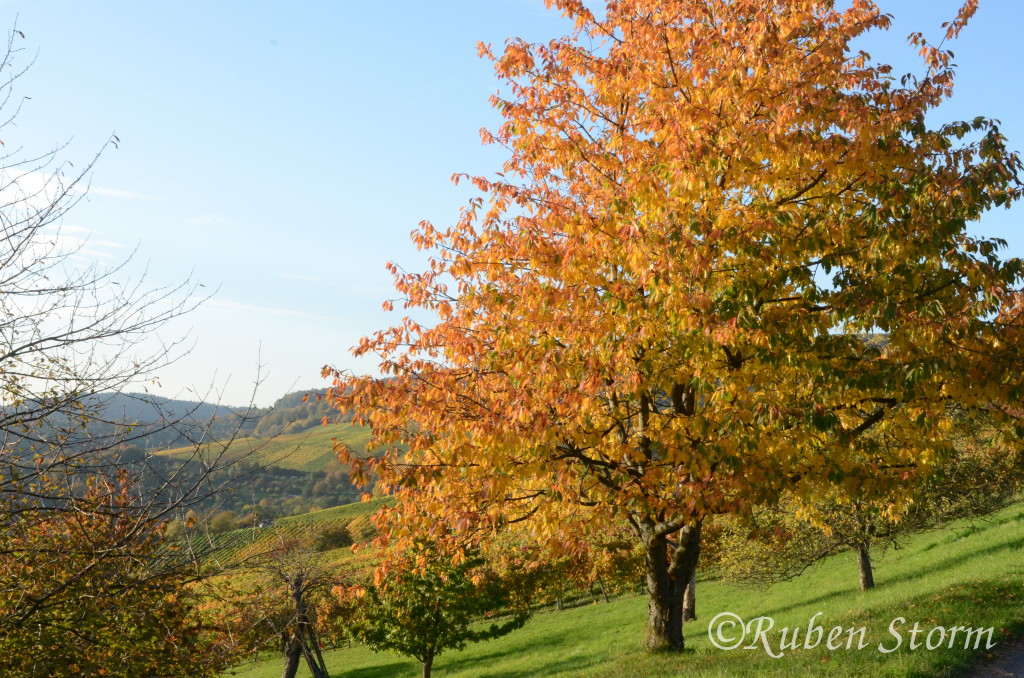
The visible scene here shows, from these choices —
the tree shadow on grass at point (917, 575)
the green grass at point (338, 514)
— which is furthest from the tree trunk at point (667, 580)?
the green grass at point (338, 514)

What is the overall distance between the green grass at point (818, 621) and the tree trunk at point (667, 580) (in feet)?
1.11

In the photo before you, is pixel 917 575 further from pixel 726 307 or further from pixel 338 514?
pixel 338 514

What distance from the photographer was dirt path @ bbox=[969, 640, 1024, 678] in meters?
8.85

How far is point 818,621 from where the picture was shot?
1580cm

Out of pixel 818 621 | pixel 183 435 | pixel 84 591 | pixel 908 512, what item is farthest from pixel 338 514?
pixel 183 435

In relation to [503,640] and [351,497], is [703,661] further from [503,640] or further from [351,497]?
[351,497]

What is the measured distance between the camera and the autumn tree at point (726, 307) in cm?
765

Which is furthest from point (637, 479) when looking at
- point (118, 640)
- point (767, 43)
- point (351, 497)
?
point (351, 497)

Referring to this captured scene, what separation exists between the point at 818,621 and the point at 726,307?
12108 millimetres

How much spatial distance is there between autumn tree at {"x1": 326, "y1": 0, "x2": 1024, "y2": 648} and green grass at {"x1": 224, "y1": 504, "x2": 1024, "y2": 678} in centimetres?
267

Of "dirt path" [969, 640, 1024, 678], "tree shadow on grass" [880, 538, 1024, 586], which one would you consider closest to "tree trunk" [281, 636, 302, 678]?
"tree shadow on grass" [880, 538, 1024, 586]

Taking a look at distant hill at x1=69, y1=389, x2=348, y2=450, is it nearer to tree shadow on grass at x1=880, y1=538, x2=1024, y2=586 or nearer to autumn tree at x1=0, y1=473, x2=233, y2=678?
autumn tree at x1=0, y1=473, x2=233, y2=678

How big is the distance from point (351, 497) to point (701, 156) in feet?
425

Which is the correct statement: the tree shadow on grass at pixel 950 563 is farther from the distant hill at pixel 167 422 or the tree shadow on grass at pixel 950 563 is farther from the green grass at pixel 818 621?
the distant hill at pixel 167 422
